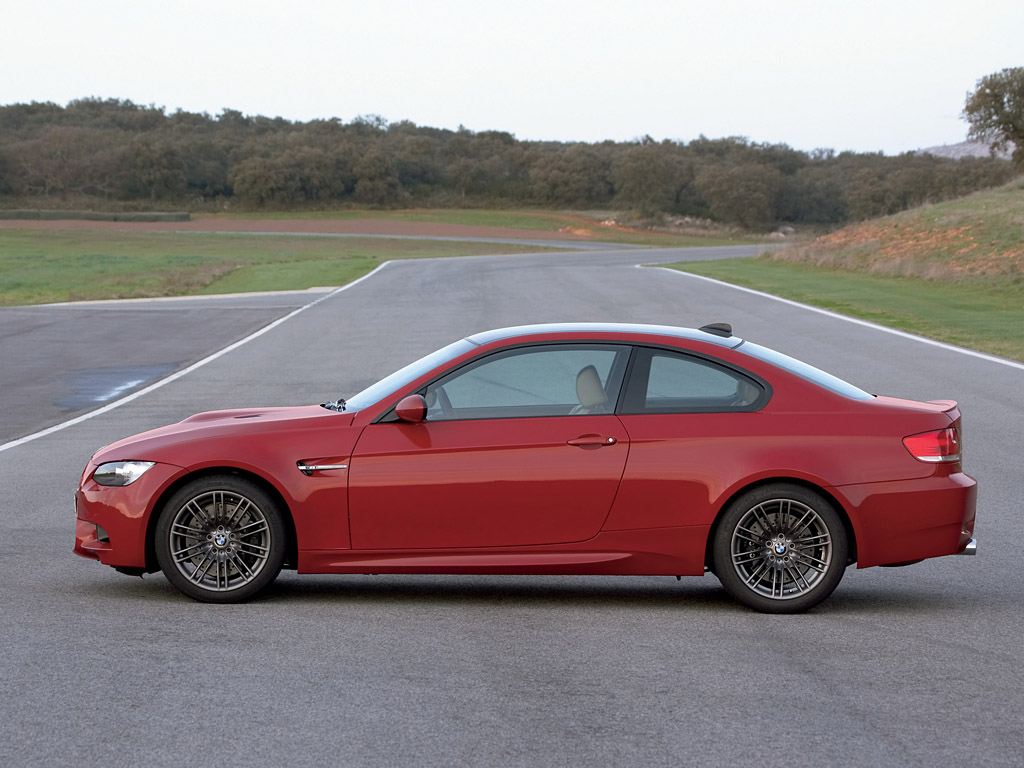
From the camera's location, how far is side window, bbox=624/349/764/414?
21.0 ft

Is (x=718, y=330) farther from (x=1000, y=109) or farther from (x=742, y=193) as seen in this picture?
(x=742, y=193)

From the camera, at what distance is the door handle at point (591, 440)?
6266 mm

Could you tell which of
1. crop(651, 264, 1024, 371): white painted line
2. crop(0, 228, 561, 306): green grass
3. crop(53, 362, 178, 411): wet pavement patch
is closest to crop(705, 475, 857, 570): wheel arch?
crop(53, 362, 178, 411): wet pavement patch

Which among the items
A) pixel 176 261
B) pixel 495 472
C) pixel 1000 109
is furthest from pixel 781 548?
pixel 1000 109

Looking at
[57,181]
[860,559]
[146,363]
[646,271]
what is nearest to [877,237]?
[646,271]

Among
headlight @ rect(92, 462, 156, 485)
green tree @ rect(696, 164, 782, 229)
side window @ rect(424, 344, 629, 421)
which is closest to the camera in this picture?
side window @ rect(424, 344, 629, 421)

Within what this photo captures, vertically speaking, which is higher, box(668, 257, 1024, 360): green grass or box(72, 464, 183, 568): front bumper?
box(72, 464, 183, 568): front bumper

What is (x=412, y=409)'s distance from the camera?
6.27 m

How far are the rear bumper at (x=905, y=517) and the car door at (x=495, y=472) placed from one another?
4.04ft

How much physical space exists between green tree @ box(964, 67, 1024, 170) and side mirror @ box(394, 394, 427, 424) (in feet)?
223

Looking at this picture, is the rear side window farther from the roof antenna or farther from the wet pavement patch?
the wet pavement patch

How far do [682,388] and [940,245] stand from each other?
126 ft

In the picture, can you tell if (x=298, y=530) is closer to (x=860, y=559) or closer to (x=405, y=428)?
(x=405, y=428)

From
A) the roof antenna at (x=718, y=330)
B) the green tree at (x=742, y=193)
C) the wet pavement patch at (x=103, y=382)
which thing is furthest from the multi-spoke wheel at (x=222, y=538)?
the green tree at (x=742, y=193)
